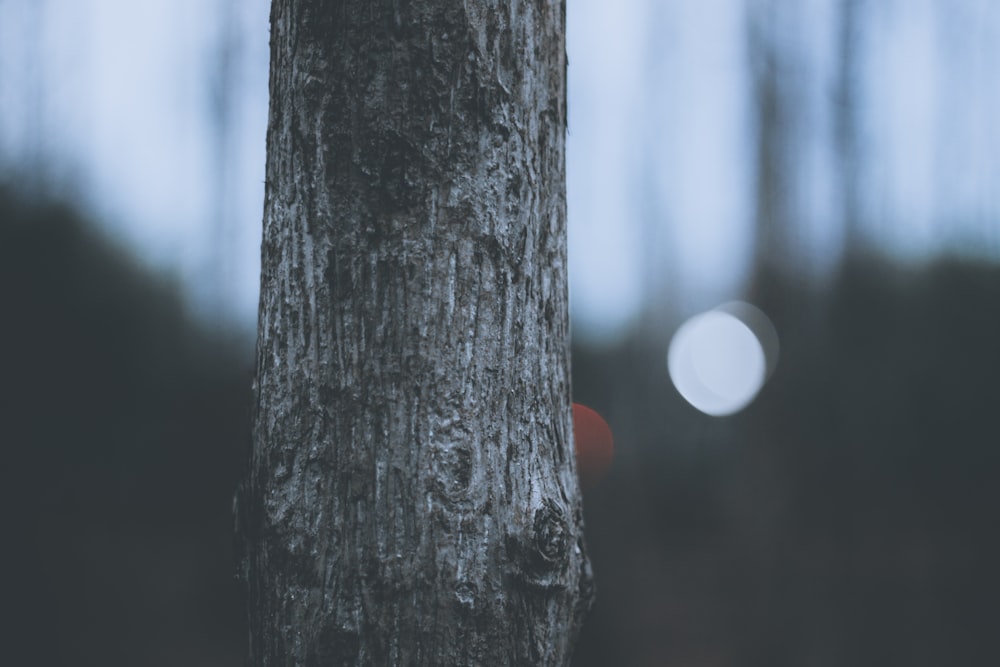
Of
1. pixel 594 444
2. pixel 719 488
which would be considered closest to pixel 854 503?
pixel 719 488

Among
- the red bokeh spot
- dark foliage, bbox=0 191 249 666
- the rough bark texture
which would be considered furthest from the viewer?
the red bokeh spot

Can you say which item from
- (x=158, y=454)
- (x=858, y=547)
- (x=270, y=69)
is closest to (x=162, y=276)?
(x=158, y=454)

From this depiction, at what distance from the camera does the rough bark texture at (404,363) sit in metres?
0.77

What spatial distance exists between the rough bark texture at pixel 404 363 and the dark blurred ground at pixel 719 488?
546cm

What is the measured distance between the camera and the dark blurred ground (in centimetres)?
560

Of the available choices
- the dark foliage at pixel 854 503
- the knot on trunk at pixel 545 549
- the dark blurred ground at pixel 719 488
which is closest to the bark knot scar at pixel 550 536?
the knot on trunk at pixel 545 549

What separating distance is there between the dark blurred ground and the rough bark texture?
5.46 meters

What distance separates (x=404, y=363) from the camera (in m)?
0.79

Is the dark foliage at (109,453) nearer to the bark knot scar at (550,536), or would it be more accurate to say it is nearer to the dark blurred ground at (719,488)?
the dark blurred ground at (719,488)

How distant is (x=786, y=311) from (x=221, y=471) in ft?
20.7

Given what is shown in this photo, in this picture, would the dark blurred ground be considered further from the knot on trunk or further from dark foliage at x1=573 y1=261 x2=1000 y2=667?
the knot on trunk

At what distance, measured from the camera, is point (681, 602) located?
6.49 m

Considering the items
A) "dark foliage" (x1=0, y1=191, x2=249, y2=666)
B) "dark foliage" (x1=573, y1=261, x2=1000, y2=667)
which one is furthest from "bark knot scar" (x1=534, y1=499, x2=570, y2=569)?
"dark foliage" (x1=0, y1=191, x2=249, y2=666)

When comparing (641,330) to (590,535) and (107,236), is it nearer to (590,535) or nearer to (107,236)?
(590,535)
